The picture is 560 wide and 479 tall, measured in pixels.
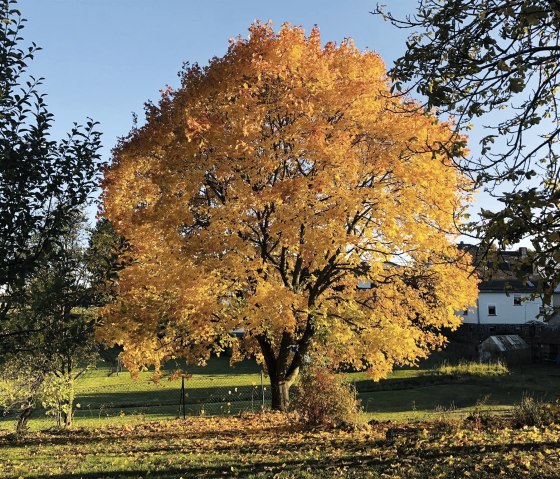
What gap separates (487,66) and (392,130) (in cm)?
674

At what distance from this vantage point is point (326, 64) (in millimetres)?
12344

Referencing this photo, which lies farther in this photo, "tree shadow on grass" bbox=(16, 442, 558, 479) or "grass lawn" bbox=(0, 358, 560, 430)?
"grass lawn" bbox=(0, 358, 560, 430)

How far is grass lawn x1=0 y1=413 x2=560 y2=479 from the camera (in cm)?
766

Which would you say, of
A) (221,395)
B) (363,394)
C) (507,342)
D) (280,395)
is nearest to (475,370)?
(507,342)

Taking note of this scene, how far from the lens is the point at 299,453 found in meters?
9.05

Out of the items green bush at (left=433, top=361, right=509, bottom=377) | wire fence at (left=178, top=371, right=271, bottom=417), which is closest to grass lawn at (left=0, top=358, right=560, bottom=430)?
wire fence at (left=178, top=371, right=271, bottom=417)

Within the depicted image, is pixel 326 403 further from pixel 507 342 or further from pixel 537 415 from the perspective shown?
pixel 507 342

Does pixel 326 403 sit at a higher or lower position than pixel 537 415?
higher

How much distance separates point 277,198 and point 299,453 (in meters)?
5.70

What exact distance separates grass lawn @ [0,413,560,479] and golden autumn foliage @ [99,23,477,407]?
2.56 m

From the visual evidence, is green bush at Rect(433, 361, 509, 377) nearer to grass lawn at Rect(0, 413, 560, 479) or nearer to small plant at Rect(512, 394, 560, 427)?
small plant at Rect(512, 394, 560, 427)

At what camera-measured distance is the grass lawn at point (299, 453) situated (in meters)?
7.66

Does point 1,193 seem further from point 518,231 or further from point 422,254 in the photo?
point 422,254

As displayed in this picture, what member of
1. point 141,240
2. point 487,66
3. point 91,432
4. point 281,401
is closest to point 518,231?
point 487,66
